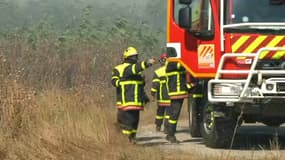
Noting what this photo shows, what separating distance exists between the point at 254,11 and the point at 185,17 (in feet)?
3.48

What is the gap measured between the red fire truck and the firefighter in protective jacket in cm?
57

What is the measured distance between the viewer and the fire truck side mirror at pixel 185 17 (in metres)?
Result: 10.5

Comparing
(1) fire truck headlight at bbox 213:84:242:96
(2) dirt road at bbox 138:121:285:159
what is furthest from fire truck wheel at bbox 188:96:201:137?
(1) fire truck headlight at bbox 213:84:242:96

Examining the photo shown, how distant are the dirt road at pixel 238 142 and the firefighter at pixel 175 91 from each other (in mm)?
285

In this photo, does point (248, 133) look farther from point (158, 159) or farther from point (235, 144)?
point (158, 159)

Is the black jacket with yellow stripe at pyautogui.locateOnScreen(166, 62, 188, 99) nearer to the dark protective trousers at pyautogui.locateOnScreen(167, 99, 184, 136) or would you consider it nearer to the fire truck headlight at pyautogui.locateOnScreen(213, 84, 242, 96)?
the dark protective trousers at pyautogui.locateOnScreen(167, 99, 184, 136)

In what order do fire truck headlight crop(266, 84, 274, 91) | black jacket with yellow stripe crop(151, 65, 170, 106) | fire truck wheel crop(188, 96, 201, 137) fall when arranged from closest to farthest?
fire truck headlight crop(266, 84, 274, 91) → fire truck wheel crop(188, 96, 201, 137) → black jacket with yellow stripe crop(151, 65, 170, 106)

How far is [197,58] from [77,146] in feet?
9.83

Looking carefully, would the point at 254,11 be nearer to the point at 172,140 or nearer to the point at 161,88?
the point at 172,140

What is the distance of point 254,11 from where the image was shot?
10.3 metres

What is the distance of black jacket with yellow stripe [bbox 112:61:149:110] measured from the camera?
1123cm

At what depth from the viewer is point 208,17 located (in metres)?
10.7

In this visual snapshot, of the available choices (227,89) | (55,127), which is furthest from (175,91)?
(55,127)

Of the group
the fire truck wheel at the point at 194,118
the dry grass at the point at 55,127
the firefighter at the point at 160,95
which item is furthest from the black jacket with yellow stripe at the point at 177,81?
the firefighter at the point at 160,95
